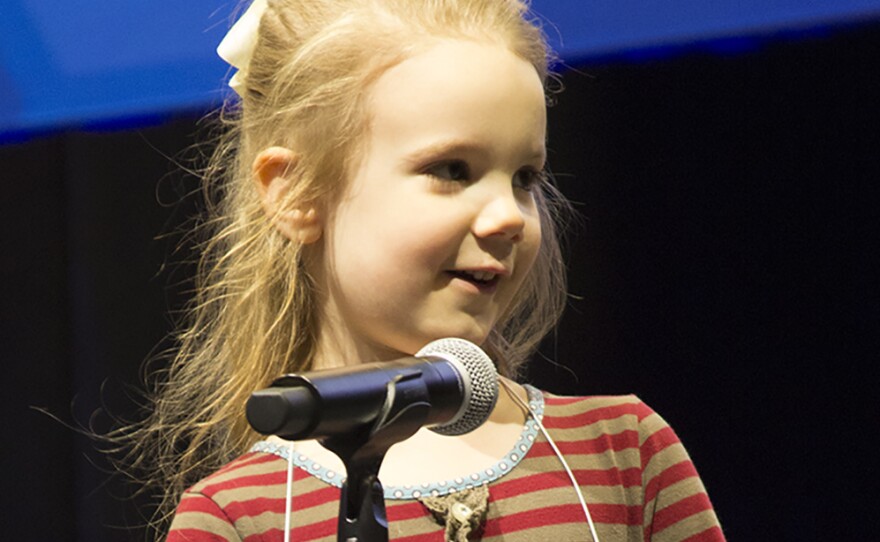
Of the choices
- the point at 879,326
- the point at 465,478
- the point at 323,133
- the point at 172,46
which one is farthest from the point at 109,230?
the point at 879,326

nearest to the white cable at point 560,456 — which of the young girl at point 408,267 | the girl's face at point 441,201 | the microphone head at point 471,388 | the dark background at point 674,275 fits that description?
the young girl at point 408,267

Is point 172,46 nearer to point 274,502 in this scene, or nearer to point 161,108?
point 161,108

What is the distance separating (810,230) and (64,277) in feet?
3.63

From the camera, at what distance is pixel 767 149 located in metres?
1.69

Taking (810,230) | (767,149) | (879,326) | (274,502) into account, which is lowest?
(274,502)

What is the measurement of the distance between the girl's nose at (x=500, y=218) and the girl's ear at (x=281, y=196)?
173mm

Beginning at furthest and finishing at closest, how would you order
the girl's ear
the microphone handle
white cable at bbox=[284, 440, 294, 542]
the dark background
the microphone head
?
the dark background → the girl's ear → white cable at bbox=[284, 440, 294, 542] → the microphone head → the microphone handle

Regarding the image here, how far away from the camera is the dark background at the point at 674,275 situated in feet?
5.49

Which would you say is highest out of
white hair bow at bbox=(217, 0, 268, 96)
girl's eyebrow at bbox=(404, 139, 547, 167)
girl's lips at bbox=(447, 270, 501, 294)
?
white hair bow at bbox=(217, 0, 268, 96)

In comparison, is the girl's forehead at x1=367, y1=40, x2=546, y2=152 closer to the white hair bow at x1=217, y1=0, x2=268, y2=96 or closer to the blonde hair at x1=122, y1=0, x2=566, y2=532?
the blonde hair at x1=122, y1=0, x2=566, y2=532

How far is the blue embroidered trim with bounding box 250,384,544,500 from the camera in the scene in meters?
A: 1.07

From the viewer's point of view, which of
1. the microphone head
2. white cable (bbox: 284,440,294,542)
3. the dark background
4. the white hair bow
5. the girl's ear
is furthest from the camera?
the dark background

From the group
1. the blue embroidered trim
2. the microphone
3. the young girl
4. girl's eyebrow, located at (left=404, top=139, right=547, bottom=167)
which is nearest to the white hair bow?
the young girl

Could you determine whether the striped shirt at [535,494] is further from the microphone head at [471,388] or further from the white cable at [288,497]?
the microphone head at [471,388]
